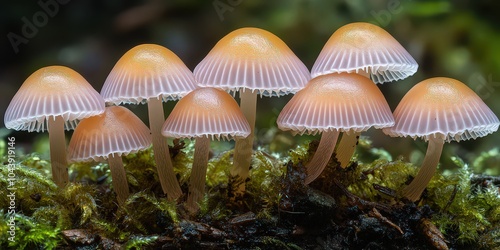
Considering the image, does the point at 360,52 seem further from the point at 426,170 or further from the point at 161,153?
the point at 161,153

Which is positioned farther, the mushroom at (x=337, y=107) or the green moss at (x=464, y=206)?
the green moss at (x=464, y=206)

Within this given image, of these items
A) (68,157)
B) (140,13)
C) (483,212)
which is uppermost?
(140,13)

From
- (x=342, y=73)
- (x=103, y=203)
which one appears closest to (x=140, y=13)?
(x=103, y=203)

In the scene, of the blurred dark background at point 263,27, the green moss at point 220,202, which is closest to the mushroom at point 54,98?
the green moss at point 220,202

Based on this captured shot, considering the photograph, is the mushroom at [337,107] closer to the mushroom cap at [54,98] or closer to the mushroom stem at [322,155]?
the mushroom stem at [322,155]

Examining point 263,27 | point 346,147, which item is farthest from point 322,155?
point 263,27

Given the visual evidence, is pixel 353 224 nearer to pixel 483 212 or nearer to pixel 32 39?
pixel 483 212

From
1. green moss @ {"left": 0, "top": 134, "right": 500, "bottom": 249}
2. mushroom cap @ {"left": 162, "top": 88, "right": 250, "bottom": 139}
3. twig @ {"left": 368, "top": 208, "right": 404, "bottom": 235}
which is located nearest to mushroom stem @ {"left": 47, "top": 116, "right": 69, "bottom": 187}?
green moss @ {"left": 0, "top": 134, "right": 500, "bottom": 249}
